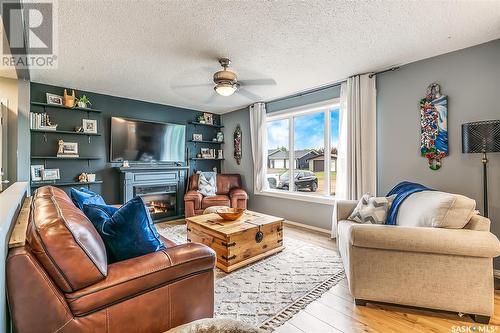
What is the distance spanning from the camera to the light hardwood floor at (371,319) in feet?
5.46

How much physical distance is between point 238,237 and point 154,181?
275 cm

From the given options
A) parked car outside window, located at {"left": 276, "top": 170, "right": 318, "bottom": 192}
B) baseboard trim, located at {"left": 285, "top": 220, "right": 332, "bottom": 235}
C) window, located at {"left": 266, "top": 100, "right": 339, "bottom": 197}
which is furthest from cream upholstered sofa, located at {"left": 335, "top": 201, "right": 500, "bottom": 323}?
parked car outside window, located at {"left": 276, "top": 170, "right": 318, "bottom": 192}

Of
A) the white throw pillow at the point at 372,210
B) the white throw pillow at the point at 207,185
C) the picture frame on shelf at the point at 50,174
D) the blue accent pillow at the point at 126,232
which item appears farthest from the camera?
the white throw pillow at the point at 207,185

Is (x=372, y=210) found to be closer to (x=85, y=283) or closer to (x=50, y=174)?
(x=85, y=283)

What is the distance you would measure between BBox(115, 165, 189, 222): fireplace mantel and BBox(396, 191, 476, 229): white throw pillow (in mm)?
4108

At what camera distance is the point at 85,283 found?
107cm

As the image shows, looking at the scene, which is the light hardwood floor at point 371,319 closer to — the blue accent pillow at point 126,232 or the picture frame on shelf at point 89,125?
the blue accent pillow at point 126,232

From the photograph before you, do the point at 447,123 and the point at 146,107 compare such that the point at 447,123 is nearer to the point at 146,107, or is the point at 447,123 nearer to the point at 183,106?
the point at 183,106

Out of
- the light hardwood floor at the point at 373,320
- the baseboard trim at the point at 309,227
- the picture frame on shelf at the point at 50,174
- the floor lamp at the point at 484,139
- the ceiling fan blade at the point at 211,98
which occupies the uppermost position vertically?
the ceiling fan blade at the point at 211,98

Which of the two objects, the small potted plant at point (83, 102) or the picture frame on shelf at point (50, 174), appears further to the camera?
the small potted plant at point (83, 102)

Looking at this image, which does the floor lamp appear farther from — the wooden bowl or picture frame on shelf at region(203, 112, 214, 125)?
picture frame on shelf at region(203, 112, 214, 125)

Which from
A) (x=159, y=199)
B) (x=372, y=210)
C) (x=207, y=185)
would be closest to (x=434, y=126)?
(x=372, y=210)

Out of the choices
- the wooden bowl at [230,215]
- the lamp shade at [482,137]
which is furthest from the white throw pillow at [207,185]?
the lamp shade at [482,137]

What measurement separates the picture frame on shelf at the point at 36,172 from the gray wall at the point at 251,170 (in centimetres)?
344
